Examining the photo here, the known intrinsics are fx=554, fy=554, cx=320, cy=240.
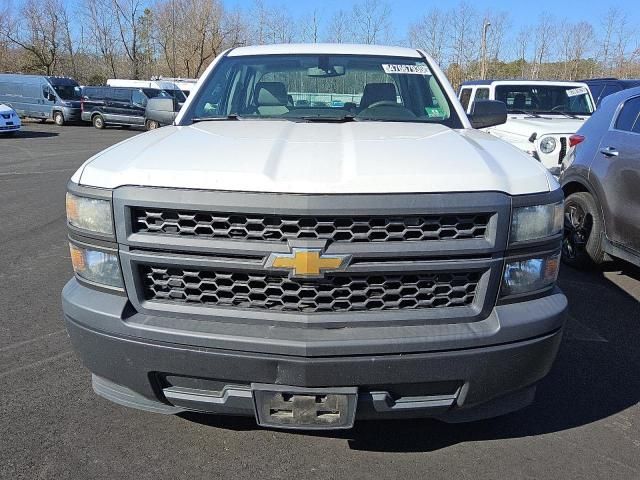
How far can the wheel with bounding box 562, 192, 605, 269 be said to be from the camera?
5.10m

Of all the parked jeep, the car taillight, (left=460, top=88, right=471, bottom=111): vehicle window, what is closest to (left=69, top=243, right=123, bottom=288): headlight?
the parked jeep

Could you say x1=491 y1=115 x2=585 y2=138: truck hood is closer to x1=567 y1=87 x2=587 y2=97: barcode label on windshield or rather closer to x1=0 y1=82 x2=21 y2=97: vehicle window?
x1=567 y1=87 x2=587 y2=97: barcode label on windshield

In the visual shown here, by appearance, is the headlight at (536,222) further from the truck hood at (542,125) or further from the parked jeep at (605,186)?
the truck hood at (542,125)

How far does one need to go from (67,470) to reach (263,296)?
4.08 ft

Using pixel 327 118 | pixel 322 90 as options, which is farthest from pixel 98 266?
pixel 322 90

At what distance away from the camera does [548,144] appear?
8.77 m

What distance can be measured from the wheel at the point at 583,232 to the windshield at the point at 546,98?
535 cm

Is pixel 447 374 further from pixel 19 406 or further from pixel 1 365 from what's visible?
pixel 1 365

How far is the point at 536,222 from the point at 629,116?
347 cm

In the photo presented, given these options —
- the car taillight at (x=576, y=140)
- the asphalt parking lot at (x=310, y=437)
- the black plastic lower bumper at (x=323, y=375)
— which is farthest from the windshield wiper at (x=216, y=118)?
the car taillight at (x=576, y=140)

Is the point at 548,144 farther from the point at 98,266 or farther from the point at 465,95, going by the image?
the point at 98,266

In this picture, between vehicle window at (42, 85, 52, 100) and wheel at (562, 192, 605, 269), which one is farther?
vehicle window at (42, 85, 52, 100)

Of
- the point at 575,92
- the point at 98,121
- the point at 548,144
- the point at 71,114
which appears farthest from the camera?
the point at 71,114

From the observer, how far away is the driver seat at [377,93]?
372cm
